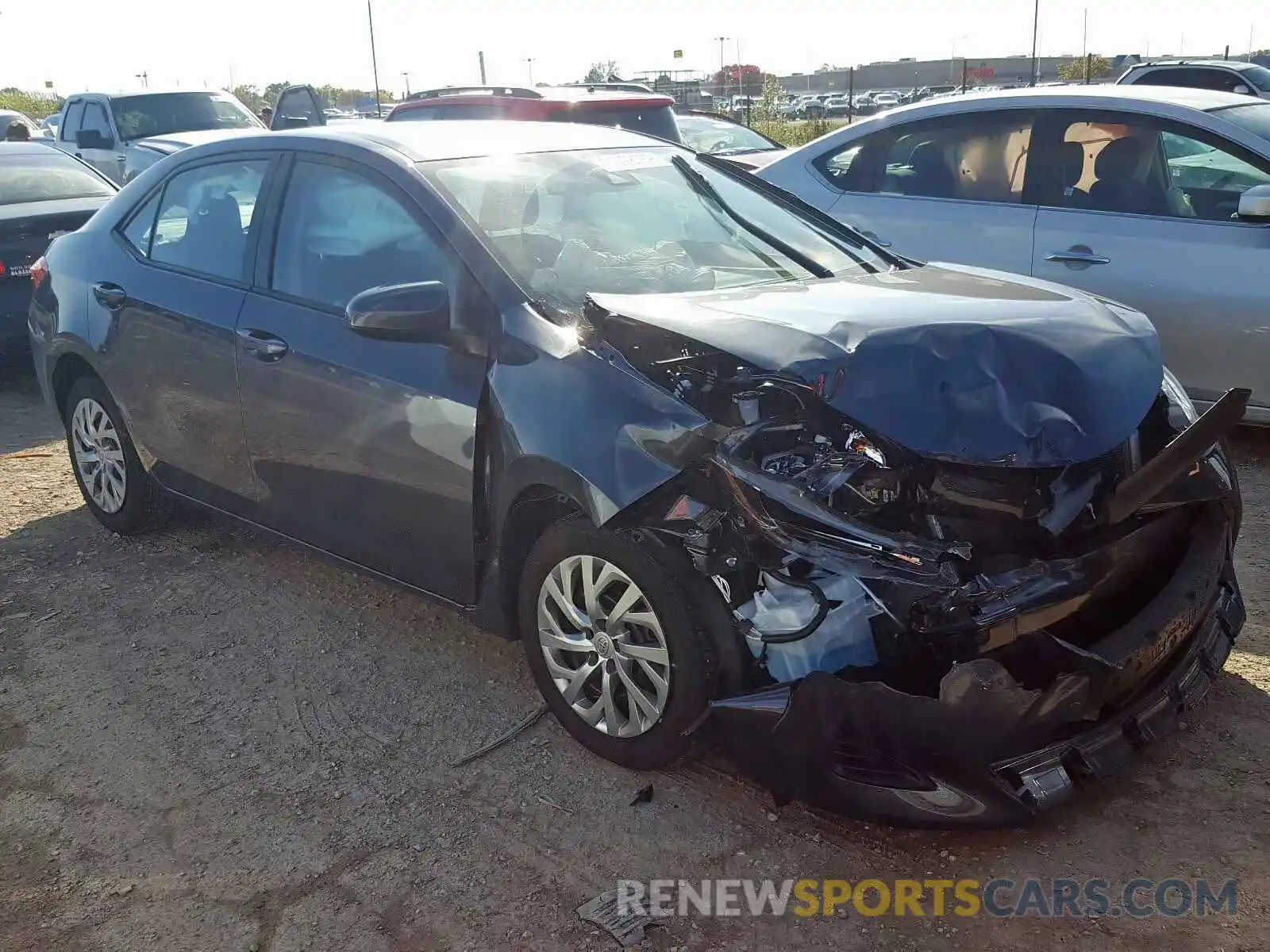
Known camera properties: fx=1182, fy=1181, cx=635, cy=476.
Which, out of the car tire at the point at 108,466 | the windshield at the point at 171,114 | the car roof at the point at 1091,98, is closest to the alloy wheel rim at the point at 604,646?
the car tire at the point at 108,466

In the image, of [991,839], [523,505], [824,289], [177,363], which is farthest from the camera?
[177,363]

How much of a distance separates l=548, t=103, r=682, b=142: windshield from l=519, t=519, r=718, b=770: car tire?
5.77 meters

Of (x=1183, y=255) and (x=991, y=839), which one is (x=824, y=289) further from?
(x=1183, y=255)

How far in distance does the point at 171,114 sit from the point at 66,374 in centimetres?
1132

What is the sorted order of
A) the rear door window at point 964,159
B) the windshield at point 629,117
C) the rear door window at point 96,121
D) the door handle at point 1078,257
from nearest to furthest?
the door handle at point 1078,257, the rear door window at point 964,159, the windshield at point 629,117, the rear door window at point 96,121

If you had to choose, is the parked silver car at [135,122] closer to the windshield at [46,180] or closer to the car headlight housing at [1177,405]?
the windshield at [46,180]

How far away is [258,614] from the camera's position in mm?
4508

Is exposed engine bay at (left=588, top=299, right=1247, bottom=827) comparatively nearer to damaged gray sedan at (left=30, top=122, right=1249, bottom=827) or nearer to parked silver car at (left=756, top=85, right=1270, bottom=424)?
damaged gray sedan at (left=30, top=122, right=1249, bottom=827)

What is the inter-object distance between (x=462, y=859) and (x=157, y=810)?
930mm

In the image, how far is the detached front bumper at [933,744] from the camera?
2674mm

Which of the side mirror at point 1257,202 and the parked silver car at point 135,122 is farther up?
the parked silver car at point 135,122

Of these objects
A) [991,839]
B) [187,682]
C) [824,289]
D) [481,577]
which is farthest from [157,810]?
[824,289]

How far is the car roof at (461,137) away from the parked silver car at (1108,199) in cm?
211

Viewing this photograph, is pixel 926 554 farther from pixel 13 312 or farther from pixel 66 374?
pixel 13 312
